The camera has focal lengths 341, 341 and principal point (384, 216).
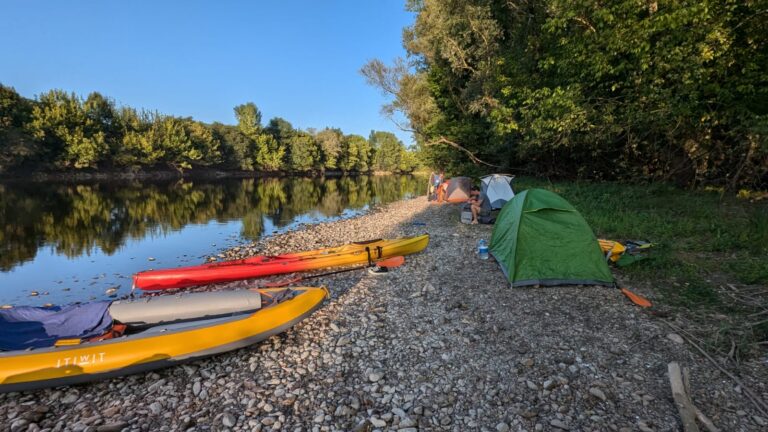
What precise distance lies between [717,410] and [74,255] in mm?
18837

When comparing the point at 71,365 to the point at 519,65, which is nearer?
the point at 71,365

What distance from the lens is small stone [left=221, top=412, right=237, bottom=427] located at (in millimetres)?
3830

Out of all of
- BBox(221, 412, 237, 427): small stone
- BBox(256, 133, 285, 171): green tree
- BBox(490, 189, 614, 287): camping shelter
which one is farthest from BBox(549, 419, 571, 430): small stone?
BBox(256, 133, 285, 171): green tree

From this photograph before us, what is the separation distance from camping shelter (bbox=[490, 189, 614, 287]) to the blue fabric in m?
7.39

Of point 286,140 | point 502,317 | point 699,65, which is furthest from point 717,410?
point 286,140

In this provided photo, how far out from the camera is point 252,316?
5.20 metres

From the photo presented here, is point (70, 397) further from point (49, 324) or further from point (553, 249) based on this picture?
point (553, 249)

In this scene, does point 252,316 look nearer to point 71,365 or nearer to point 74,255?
point 71,365

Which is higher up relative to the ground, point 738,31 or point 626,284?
point 738,31

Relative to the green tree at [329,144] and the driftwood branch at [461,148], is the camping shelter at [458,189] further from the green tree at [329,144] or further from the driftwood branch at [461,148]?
the green tree at [329,144]

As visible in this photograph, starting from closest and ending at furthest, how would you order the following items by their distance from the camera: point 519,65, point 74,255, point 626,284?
point 626,284, point 74,255, point 519,65

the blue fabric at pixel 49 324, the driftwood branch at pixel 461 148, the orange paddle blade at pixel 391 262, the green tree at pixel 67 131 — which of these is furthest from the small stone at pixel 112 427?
the green tree at pixel 67 131

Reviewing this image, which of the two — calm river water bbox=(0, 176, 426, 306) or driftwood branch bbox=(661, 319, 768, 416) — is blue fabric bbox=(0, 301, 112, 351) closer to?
calm river water bbox=(0, 176, 426, 306)

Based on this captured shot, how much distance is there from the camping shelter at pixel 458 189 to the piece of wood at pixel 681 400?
723 inches
